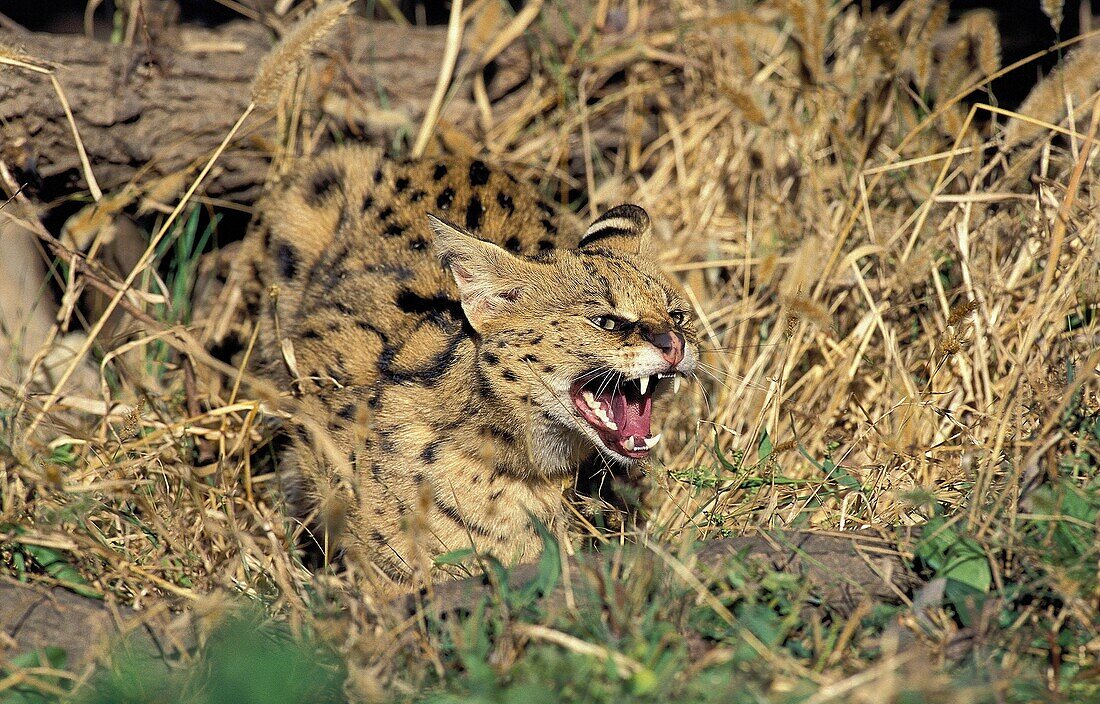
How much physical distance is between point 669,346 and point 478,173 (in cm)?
163

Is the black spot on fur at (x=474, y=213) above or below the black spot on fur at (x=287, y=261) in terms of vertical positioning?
above

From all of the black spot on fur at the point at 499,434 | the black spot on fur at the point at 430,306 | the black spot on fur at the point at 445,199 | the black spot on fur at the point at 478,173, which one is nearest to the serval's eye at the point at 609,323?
the black spot on fur at the point at 499,434

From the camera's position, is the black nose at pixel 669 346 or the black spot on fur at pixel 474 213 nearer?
the black nose at pixel 669 346

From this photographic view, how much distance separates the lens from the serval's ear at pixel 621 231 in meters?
4.05

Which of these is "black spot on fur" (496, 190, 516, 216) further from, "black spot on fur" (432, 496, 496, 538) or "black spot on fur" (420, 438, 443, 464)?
"black spot on fur" (432, 496, 496, 538)

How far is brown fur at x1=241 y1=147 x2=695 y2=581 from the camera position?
354 centimetres

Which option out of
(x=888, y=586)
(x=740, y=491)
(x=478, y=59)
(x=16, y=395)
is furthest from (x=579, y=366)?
(x=478, y=59)

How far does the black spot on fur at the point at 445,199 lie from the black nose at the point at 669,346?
1.40m

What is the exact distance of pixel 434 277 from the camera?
13.9 ft

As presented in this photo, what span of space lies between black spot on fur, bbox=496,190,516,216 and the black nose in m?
1.30

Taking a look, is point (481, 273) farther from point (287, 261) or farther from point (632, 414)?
point (287, 261)

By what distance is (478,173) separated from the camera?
15.3ft

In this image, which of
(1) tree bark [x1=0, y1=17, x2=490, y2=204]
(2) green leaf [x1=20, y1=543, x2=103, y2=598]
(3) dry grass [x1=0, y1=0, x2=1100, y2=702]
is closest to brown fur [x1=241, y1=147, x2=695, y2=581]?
(3) dry grass [x1=0, y1=0, x2=1100, y2=702]

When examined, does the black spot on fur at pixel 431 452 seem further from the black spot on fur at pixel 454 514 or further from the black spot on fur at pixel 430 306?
the black spot on fur at pixel 430 306
